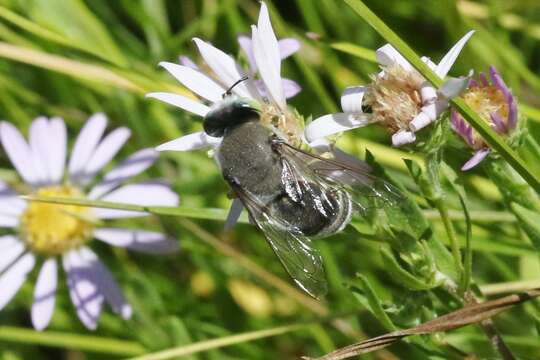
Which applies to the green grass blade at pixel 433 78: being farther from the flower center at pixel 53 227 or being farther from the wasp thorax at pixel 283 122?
the flower center at pixel 53 227

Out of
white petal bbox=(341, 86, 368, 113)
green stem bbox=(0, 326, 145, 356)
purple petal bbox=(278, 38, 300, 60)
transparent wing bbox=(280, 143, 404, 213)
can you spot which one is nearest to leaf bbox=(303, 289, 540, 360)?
transparent wing bbox=(280, 143, 404, 213)

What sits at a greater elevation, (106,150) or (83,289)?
(106,150)

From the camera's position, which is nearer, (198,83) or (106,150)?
(198,83)

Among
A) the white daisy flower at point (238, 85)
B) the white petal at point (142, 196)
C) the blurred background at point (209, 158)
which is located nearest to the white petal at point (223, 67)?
the white daisy flower at point (238, 85)

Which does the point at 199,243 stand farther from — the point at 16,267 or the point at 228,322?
the point at 16,267

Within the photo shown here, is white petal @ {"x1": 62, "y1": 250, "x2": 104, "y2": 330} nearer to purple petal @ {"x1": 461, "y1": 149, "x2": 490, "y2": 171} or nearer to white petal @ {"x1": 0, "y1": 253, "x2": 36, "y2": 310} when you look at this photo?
white petal @ {"x1": 0, "y1": 253, "x2": 36, "y2": 310}

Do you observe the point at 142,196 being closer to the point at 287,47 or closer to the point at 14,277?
the point at 14,277

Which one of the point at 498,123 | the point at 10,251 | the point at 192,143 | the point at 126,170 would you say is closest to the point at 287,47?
the point at 192,143

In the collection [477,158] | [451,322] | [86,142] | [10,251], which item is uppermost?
[86,142]
